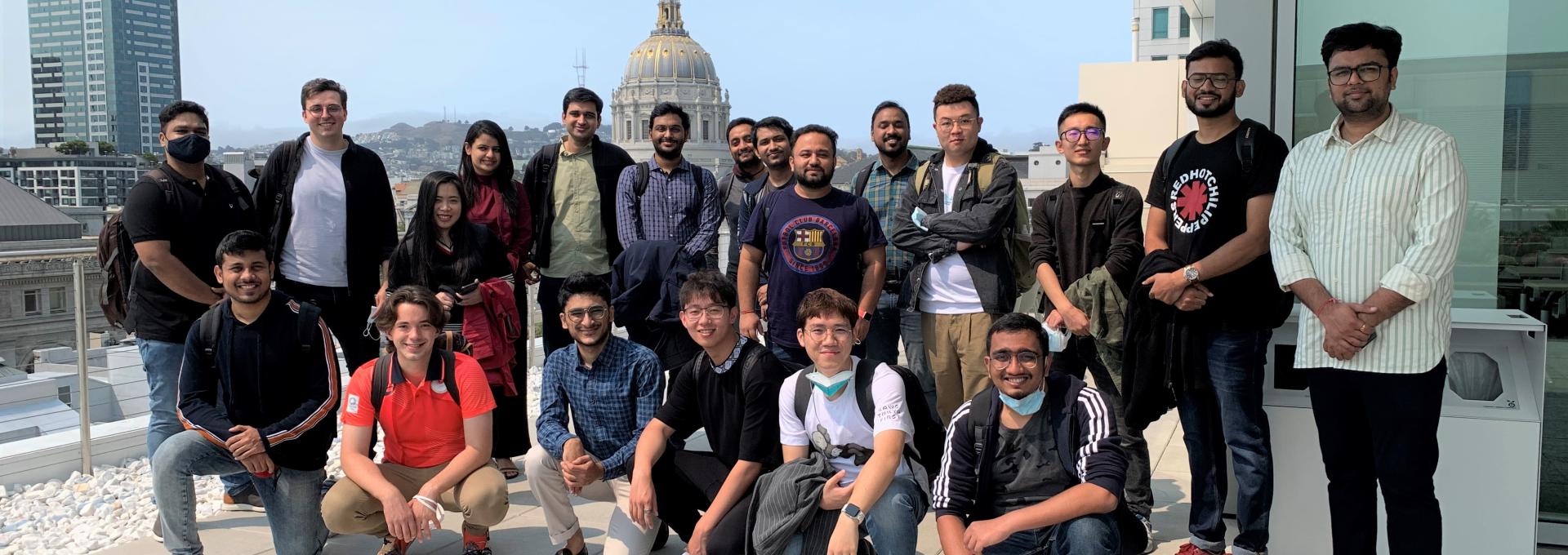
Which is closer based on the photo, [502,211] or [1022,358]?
[1022,358]

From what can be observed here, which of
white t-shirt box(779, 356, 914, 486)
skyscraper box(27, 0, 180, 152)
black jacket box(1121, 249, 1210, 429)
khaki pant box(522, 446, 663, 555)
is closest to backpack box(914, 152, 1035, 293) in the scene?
black jacket box(1121, 249, 1210, 429)

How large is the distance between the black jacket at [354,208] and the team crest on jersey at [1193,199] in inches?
116

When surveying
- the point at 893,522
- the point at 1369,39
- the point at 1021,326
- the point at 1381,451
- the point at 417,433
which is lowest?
the point at 893,522

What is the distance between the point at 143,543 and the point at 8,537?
0.66 metres

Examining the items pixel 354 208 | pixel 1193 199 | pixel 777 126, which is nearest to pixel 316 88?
pixel 354 208

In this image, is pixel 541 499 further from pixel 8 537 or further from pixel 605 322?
pixel 8 537

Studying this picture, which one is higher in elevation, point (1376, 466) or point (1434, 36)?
point (1434, 36)

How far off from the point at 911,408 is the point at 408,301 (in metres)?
1.63

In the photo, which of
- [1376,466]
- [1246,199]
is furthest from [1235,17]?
[1376,466]

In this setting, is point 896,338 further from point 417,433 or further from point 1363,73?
point 1363,73

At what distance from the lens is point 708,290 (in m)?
3.47

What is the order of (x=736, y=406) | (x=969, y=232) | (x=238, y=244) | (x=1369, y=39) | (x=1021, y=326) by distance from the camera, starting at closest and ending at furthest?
(x=1369, y=39), (x=1021, y=326), (x=736, y=406), (x=238, y=244), (x=969, y=232)

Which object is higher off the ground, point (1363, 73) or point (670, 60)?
point (670, 60)

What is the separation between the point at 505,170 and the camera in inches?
185
